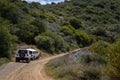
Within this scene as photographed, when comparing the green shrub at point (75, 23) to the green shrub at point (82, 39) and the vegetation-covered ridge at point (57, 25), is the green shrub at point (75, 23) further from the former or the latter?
the green shrub at point (82, 39)

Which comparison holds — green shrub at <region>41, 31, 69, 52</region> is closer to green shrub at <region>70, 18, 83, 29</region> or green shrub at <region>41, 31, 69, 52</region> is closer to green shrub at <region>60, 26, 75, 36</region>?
green shrub at <region>60, 26, 75, 36</region>

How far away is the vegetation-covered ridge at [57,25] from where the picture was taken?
203 feet

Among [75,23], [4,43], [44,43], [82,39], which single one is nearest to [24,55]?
[4,43]

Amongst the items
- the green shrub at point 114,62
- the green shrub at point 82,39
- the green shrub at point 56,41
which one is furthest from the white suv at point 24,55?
the green shrub at point 82,39

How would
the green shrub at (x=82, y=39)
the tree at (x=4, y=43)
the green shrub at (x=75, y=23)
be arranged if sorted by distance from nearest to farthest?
the tree at (x=4, y=43) → the green shrub at (x=82, y=39) → the green shrub at (x=75, y=23)

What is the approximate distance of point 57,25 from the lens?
9138cm

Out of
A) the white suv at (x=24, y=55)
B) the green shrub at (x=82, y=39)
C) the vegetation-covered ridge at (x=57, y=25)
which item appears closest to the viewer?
the white suv at (x=24, y=55)

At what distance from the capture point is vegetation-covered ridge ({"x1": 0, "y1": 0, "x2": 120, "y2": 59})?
6202 cm

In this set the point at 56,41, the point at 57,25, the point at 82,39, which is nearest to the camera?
the point at 56,41

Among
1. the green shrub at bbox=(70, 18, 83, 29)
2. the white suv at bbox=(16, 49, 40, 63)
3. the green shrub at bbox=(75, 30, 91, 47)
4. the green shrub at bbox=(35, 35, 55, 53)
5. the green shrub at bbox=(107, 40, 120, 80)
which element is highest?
the green shrub at bbox=(107, 40, 120, 80)

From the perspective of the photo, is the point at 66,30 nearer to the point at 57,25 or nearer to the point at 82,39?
the point at 57,25

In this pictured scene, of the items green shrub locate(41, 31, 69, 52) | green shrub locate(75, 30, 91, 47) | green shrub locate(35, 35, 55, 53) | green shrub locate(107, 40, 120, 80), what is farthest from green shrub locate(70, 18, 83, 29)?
green shrub locate(107, 40, 120, 80)

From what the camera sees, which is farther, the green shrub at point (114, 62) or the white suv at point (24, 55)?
the white suv at point (24, 55)

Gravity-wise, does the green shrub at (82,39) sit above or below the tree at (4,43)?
below
